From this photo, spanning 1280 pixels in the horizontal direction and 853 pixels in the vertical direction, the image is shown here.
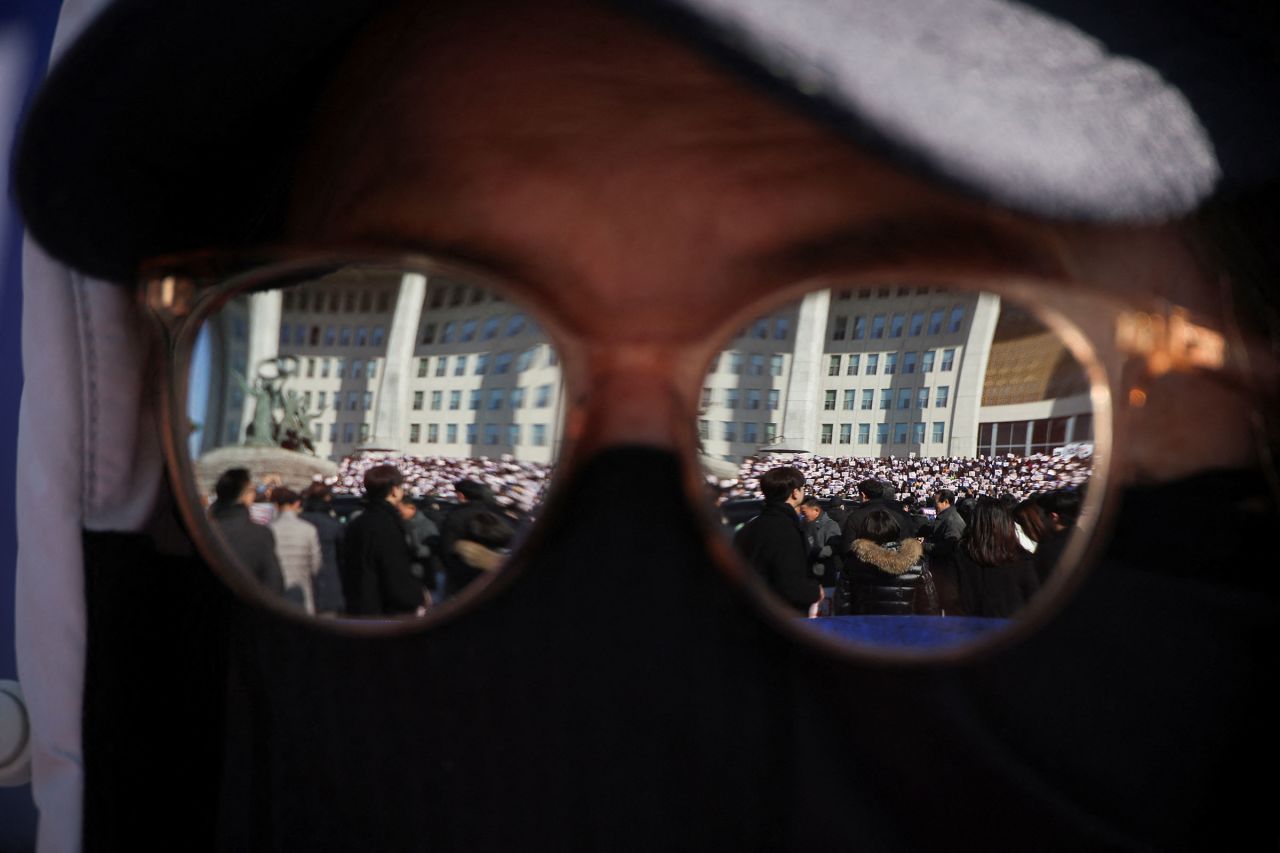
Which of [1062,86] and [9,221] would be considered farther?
[9,221]

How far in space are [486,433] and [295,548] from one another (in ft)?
0.72

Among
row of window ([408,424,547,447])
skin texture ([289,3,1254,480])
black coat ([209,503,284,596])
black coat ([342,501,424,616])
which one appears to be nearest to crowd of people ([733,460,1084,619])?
skin texture ([289,3,1254,480])

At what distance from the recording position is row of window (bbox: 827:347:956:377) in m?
0.78

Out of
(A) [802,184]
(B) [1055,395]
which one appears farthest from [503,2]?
(B) [1055,395]

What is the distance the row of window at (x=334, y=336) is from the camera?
0.85 meters

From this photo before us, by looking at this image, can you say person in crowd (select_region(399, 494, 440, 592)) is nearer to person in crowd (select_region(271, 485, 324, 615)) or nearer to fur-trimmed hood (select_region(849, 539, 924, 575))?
person in crowd (select_region(271, 485, 324, 615))

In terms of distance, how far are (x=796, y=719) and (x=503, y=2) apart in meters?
0.74

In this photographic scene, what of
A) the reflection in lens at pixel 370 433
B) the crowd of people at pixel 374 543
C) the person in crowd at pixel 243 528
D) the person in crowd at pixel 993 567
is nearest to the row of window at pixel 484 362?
the reflection in lens at pixel 370 433

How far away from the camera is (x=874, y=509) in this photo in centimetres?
79

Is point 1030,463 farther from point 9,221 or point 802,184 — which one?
point 9,221

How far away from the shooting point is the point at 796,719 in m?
0.85

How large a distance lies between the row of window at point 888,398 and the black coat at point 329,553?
483mm

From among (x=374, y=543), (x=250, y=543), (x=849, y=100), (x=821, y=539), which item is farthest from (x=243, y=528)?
(x=849, y=100)

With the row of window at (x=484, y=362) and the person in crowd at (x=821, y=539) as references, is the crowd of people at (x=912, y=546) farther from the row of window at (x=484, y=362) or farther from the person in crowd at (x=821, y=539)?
the row of window at (x=484, y=362)
